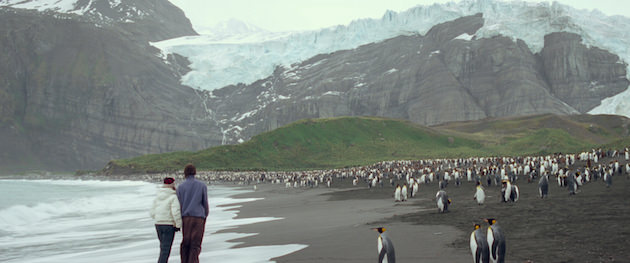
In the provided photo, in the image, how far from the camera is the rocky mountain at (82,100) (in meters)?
175

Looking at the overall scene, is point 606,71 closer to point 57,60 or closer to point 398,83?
point 398,83

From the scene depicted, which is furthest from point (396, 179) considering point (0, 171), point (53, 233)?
point (0, 171)

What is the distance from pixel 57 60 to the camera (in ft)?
614

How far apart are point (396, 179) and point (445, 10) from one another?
497ft

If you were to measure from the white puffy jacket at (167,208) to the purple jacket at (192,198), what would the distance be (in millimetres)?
112

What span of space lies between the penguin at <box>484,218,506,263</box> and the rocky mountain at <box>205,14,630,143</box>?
14895 cm

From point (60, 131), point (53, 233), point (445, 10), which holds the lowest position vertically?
point (53, 233)

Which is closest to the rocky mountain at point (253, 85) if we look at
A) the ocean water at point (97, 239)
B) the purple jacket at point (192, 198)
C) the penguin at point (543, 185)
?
the penguin at point (543, 185)

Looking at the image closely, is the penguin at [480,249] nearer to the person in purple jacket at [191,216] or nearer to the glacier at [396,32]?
the person in purple jacket at [191,216]

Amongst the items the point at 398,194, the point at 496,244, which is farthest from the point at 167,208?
the point at 398,194

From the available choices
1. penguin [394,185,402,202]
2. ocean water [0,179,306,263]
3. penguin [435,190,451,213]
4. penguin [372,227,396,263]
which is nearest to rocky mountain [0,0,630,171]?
penguin [394,185,402,202]

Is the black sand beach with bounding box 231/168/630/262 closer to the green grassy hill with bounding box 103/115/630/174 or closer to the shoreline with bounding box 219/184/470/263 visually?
the shoreline with bounding box 219/184/470/263

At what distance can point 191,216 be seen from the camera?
9.00 metres

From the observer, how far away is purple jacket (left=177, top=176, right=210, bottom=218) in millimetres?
9020
